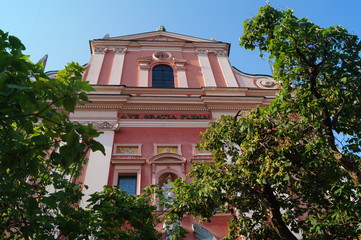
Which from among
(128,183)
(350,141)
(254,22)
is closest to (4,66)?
(254,22)

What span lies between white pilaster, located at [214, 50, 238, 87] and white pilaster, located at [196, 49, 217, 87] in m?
0.56

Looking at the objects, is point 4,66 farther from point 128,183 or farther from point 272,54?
point 128,183

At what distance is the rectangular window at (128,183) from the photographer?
9.58 metres

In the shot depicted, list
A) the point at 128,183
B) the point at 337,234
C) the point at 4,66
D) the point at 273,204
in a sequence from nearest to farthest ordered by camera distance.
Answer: the point at 4,66 → the point at 337,234 → the point at 273,204 → the point at 128,183

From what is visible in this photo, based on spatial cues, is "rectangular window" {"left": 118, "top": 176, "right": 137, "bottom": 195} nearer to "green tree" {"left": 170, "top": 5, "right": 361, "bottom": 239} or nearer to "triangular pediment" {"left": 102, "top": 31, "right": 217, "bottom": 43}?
"green tree" {"left": 170, "top": 5, "right": 361, "bottom": 239}

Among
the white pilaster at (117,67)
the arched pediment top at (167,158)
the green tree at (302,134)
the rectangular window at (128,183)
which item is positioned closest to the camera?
the green tree at (302,134)

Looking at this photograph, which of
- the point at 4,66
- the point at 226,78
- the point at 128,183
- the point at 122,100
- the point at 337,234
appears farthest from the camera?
the point at 226,78

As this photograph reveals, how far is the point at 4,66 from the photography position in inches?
133

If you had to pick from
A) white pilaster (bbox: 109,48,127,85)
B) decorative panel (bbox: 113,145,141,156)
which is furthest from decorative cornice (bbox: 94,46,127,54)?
decorative panel (bbox: 113,145,141,156)

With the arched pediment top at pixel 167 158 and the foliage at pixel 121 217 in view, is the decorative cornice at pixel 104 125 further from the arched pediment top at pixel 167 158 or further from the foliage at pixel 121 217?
the foliage at pixel 121 217

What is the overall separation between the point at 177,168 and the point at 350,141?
529 centimetres

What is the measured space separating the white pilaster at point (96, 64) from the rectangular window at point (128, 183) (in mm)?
4780

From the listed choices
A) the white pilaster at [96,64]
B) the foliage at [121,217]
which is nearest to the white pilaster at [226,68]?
the white pilaster at [96,64]

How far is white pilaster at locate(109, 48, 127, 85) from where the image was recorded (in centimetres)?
1291
